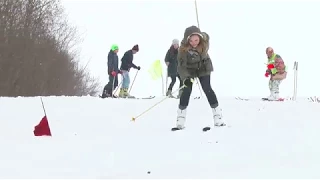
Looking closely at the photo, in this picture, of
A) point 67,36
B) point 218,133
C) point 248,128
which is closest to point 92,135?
point 218,133

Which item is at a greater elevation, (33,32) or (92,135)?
(33,32)

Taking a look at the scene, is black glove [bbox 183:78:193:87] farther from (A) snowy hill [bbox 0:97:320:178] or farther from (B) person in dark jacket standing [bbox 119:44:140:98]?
(B) person in dark jacket standing [bbox 119:44:140:98]

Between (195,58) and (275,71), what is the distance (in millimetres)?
7477

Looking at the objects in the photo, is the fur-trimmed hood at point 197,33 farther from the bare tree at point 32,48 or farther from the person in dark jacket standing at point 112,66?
the bare tree at point 32,48

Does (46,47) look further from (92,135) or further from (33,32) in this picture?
(92,135)

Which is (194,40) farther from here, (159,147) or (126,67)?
(126,67)

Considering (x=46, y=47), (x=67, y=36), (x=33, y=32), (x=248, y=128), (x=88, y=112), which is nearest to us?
(x=248, y=128)

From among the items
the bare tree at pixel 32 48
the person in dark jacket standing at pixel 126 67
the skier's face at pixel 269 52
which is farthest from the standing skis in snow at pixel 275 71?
the bare tree at pixel 32 48

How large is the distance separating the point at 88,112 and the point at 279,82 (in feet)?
22.4

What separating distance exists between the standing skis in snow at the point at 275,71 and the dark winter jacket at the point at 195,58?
24.0 feet

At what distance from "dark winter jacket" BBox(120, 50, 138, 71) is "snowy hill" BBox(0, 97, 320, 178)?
25.2 feet

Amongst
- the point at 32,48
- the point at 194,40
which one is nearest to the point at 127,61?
the point at 194,40

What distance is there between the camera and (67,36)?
46.8 m

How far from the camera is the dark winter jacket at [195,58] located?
809 centimetres
